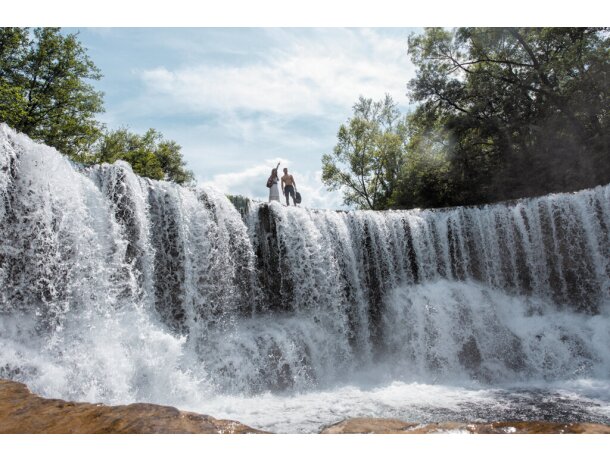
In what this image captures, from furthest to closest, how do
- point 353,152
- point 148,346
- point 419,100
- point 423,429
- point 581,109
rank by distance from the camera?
point 353,152 < point 419,100 < point 581,109 < point 148,346 < point 423,429

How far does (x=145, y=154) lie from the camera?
2858 cm

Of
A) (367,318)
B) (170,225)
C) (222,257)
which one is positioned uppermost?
(170,225)

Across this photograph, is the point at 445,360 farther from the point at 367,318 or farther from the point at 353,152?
the point at 353,152

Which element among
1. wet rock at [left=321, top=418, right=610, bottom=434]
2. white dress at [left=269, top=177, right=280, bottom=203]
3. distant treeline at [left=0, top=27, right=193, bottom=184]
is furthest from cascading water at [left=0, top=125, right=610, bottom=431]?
distant treeline at [left=0, top=27, right=193, bottom=184]

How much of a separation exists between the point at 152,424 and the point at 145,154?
2792 centimetres

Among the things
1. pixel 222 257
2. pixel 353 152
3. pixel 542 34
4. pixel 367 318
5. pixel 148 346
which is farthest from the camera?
pixel 353 152

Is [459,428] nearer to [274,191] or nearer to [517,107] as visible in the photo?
[274,191]

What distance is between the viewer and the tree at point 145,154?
2559 centimetres

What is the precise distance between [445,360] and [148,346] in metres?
6.96

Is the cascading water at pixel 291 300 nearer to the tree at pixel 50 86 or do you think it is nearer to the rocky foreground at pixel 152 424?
the rocky foreground at pixel 152 424

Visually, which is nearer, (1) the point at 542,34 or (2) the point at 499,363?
(2) the point at 499,363

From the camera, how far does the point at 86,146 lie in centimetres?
2298

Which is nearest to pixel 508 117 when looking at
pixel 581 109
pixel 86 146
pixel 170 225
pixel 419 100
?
pixel 581 109

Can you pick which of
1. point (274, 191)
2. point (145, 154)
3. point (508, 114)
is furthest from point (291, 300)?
point (145, 154)
